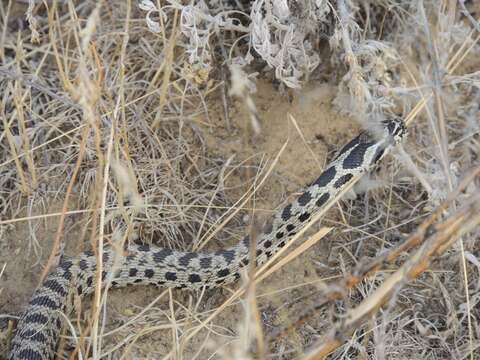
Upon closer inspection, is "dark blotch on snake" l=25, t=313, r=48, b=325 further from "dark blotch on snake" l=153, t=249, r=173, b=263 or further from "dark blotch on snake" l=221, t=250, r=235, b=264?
"dark blotch on snake" l=221, t=250, r=235, b=264

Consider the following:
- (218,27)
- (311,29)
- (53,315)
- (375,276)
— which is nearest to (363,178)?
(375,276)

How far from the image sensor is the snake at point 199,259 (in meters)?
4.97

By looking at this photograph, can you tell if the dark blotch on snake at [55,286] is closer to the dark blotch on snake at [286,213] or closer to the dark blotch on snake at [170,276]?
the dark blotch on snake at [170,276]

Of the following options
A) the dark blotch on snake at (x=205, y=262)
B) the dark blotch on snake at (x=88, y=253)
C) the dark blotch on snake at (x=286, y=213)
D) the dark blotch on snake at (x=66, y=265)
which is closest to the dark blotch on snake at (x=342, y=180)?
the dark blotch on snake at (x=286, y=213)

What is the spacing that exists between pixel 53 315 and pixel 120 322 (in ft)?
1.53

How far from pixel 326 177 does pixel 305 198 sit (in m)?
0.23

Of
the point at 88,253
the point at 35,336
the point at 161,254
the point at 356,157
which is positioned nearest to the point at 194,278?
the point at 161,254

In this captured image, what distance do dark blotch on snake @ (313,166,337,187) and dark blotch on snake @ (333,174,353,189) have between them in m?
0.05

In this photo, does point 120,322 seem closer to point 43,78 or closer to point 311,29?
point 43,78

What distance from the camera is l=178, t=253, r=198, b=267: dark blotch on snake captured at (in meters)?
5.19

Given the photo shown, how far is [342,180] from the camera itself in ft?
17.5

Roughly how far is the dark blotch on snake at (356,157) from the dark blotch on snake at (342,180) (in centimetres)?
8

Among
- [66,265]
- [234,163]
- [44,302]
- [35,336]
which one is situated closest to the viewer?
[35,336]

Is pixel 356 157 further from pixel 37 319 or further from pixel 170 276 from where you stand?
pixel 37 319
